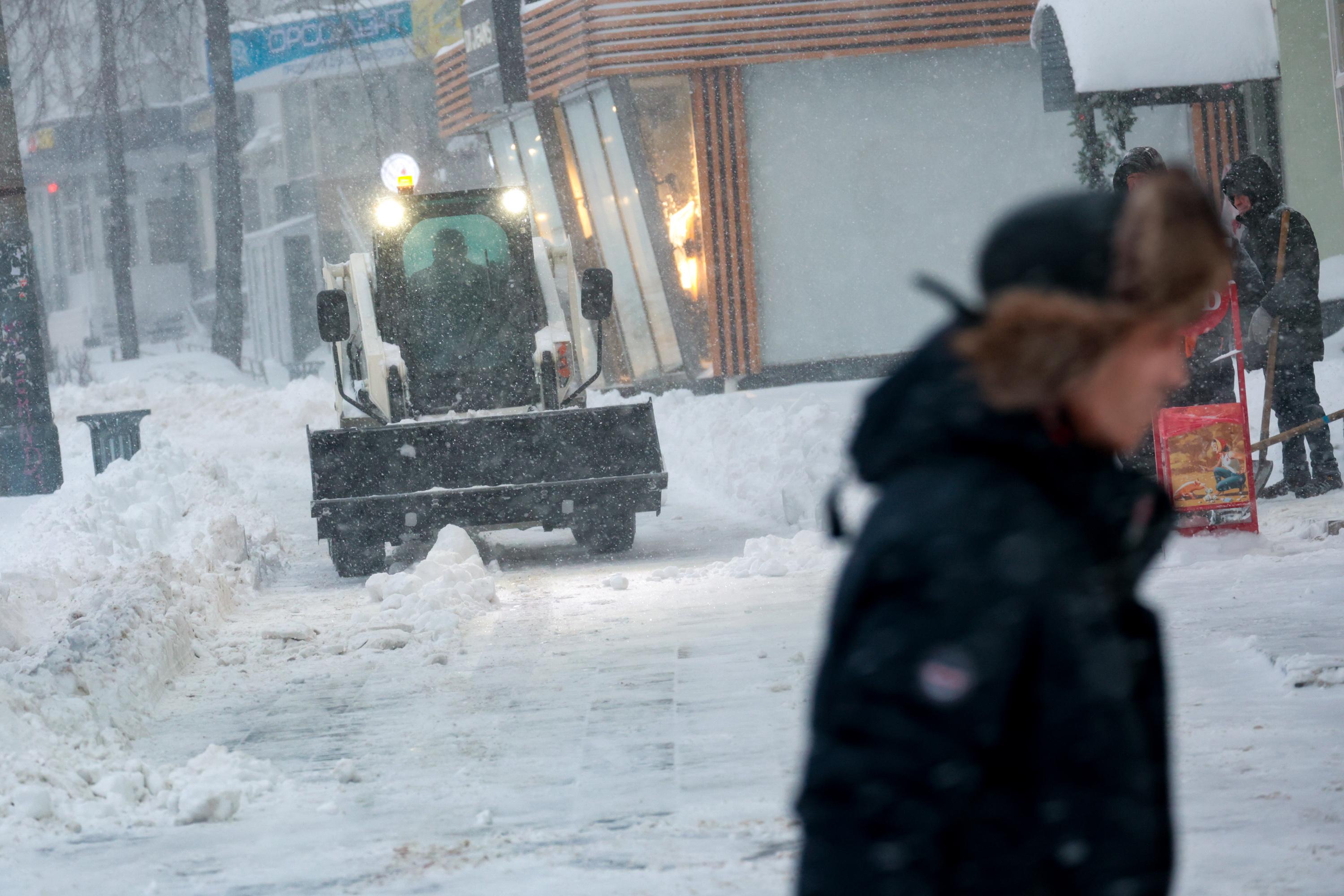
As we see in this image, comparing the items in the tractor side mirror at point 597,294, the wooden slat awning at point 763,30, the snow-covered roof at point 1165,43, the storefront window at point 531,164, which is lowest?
the tractor side mirror at point 597,294

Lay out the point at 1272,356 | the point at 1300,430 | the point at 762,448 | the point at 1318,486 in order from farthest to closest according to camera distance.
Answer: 1. the point at 762,448
2. the point at 1318,486
3. the point at 1272,356
4. the point at 1300,430

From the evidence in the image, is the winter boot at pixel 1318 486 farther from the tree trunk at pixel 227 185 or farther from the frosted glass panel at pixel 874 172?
the tree trunk at pixel 227 185

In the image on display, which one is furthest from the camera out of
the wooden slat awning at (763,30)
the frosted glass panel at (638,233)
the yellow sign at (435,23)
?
the yellow sign at (435,23)

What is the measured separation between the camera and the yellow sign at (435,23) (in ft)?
111

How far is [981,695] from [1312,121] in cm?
1736

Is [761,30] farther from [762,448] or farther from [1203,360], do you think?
[1203,360]

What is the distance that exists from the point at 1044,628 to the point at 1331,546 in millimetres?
7235

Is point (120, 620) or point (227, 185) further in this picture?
point (227, 185)

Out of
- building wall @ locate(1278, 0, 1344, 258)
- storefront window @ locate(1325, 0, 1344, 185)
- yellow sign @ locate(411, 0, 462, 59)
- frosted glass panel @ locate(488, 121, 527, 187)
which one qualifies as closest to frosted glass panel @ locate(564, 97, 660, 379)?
frosted glass panel @ locate(488, 121, 527, 187)

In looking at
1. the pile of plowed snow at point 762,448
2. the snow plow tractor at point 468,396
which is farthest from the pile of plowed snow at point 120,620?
the pile of plowed snow at point 762,448

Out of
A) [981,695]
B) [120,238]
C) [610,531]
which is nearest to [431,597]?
[610,531]

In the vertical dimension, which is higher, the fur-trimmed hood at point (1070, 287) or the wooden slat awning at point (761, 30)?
the wooden slat awning at point (761, 30)

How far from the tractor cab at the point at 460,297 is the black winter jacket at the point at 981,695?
31.9 feet

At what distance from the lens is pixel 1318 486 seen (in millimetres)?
9930
